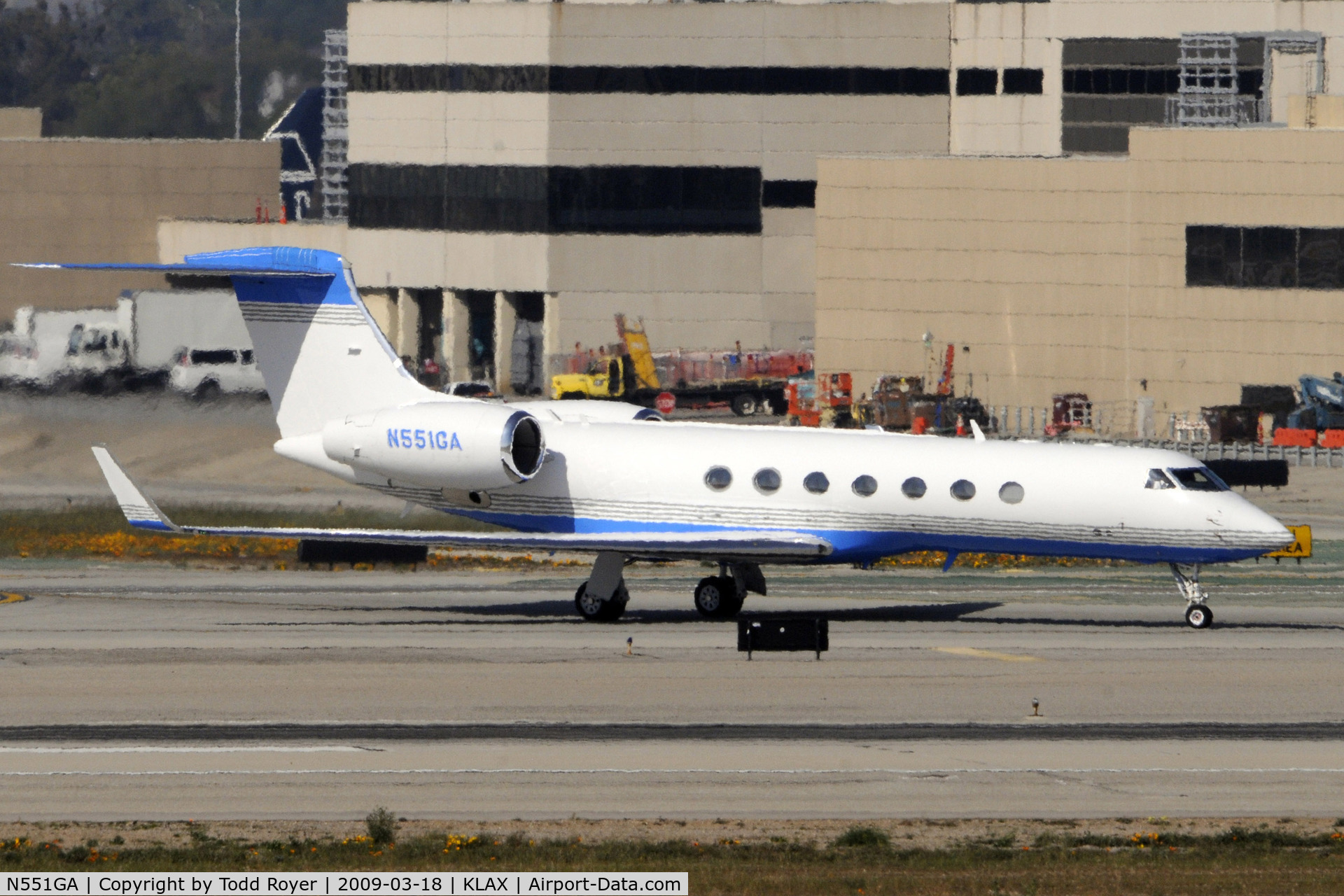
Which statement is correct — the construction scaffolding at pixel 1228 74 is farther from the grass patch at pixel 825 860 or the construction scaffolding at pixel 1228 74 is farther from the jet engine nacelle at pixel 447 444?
the grass patch at pixel 825 860

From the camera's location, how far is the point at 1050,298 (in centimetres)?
8944

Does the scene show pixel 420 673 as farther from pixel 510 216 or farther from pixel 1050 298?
pixel 510 216

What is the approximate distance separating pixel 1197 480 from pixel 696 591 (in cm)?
902

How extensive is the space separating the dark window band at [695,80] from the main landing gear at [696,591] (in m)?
70.7

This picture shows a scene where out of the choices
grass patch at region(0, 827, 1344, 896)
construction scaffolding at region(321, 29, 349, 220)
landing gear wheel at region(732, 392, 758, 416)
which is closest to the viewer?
grass patch at region(0, 827, 1344, 896)

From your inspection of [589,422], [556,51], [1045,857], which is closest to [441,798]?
[1045,857]

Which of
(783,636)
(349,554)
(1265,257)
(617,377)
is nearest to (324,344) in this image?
(349,554)

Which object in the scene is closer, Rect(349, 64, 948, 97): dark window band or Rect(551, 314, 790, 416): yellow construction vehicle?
Rect(551, 314, 790, 416): yellow construction vehicle

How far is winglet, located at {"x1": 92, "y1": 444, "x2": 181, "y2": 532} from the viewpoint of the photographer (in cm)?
3578

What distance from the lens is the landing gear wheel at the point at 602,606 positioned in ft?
125

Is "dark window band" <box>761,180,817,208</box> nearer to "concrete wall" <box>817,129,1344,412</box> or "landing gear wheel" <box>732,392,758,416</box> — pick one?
"concrete wall" <box>817,129,1344,412</box>

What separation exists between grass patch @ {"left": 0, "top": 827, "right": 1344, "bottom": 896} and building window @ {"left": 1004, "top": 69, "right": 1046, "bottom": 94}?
90.7 meters

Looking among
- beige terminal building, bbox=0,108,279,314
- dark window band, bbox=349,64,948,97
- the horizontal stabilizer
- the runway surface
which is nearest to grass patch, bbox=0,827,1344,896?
the runway surface
